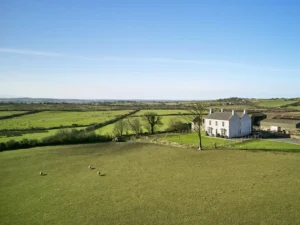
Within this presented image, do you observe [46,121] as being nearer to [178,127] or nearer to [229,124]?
[178,127]

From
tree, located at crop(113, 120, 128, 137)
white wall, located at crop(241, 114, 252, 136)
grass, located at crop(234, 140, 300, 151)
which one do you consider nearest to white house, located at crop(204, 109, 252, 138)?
white wall, located at crop(241, 114, 252, 136)

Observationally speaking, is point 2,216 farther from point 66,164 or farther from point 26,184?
point 66,164

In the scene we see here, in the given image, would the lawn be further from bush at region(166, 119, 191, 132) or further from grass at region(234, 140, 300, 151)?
bush at region(166, 119, 191, 132)

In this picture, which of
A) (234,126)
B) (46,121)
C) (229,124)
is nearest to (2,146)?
(46,121)

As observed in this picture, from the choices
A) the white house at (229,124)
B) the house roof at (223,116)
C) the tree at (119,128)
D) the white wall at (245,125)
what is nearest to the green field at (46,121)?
the tree at (119,128)

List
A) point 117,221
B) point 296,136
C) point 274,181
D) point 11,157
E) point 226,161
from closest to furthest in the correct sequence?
point 117,221, point 274,181, point 226,161, point 11,157, point 296,136

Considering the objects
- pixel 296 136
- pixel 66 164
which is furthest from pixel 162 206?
pixel 296 136
